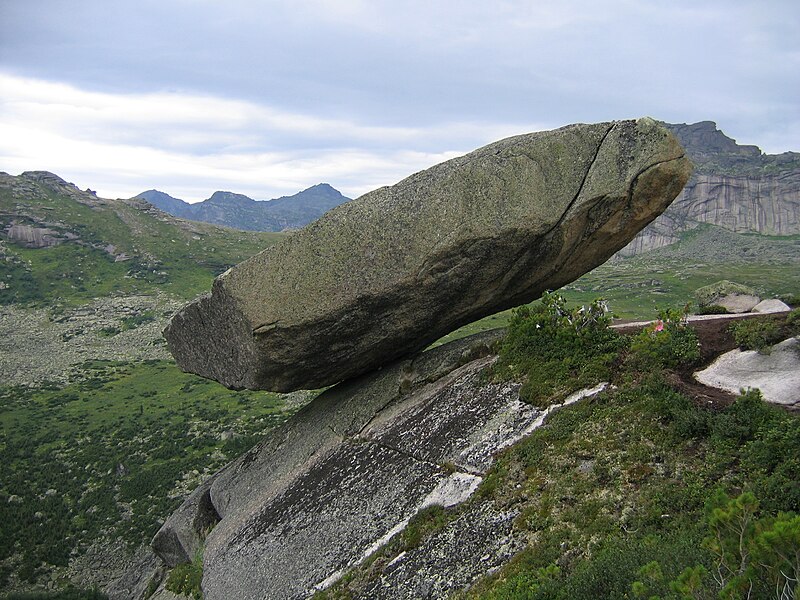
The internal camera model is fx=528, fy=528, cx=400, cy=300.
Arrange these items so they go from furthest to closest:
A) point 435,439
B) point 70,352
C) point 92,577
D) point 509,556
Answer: point 70,352 < point 92,577 < point 435,439 < point 509,556

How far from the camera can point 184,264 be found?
17625cm

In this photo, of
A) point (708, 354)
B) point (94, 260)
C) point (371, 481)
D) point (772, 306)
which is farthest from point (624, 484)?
point (94, 260)

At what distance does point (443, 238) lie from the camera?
1619cm

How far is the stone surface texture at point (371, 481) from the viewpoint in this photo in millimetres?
13084

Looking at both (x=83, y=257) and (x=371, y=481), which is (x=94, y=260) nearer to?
(x=83, y=257)

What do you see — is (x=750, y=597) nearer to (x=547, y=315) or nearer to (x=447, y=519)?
(x=447, y=519)

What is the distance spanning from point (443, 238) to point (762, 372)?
357 inches

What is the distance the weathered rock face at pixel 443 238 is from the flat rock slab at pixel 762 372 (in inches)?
226

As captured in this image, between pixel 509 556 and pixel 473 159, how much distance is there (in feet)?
38.1

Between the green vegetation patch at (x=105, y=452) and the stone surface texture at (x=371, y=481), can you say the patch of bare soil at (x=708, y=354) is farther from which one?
the green vegetation patch at (x=105, y=452)

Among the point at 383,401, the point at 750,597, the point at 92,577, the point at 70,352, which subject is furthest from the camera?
the point at 70,352

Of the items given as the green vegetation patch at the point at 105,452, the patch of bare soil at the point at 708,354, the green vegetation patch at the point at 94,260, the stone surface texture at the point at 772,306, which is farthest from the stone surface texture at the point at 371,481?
the green vegetation patch at the point at 94,260

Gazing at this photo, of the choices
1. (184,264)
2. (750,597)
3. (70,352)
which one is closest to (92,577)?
(750,597)

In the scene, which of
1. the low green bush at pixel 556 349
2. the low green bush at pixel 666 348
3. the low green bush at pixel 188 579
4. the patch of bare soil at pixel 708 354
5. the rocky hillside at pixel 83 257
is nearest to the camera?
the patch of bare soil at pixel 708 354
